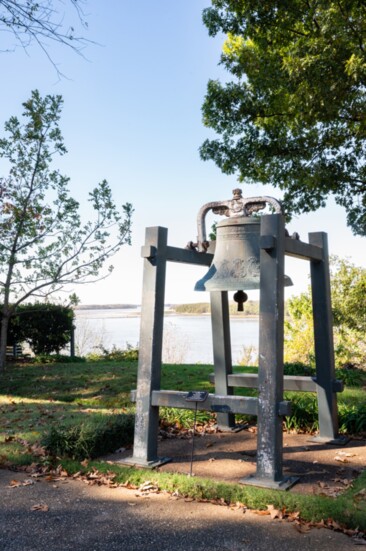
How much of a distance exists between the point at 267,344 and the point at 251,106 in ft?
37.1

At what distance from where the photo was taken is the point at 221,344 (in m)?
6.96

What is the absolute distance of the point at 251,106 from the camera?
14.8 m

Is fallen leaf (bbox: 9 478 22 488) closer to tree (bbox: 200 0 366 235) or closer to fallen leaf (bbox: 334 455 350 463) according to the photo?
fallen leaf (bbox: 334 455 350 463)

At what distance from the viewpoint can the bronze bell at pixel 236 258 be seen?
5.29 meters

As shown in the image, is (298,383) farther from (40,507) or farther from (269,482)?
(40,507)

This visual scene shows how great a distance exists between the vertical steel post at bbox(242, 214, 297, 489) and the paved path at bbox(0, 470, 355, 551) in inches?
30.6

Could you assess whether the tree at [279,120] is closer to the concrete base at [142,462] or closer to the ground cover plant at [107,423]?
the ground cover plant at [107,423]

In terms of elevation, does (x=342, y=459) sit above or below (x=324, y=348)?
below

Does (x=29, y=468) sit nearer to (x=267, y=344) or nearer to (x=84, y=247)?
(x=267, y=344)

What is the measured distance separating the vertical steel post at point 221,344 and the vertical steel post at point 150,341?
1453mm

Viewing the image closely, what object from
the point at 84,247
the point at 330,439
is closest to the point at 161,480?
the point at 330,439

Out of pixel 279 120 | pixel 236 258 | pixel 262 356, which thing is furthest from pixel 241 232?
pixel 279 120

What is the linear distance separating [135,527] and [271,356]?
1.93 meters

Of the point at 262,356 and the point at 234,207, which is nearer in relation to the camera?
the point at 262,356
